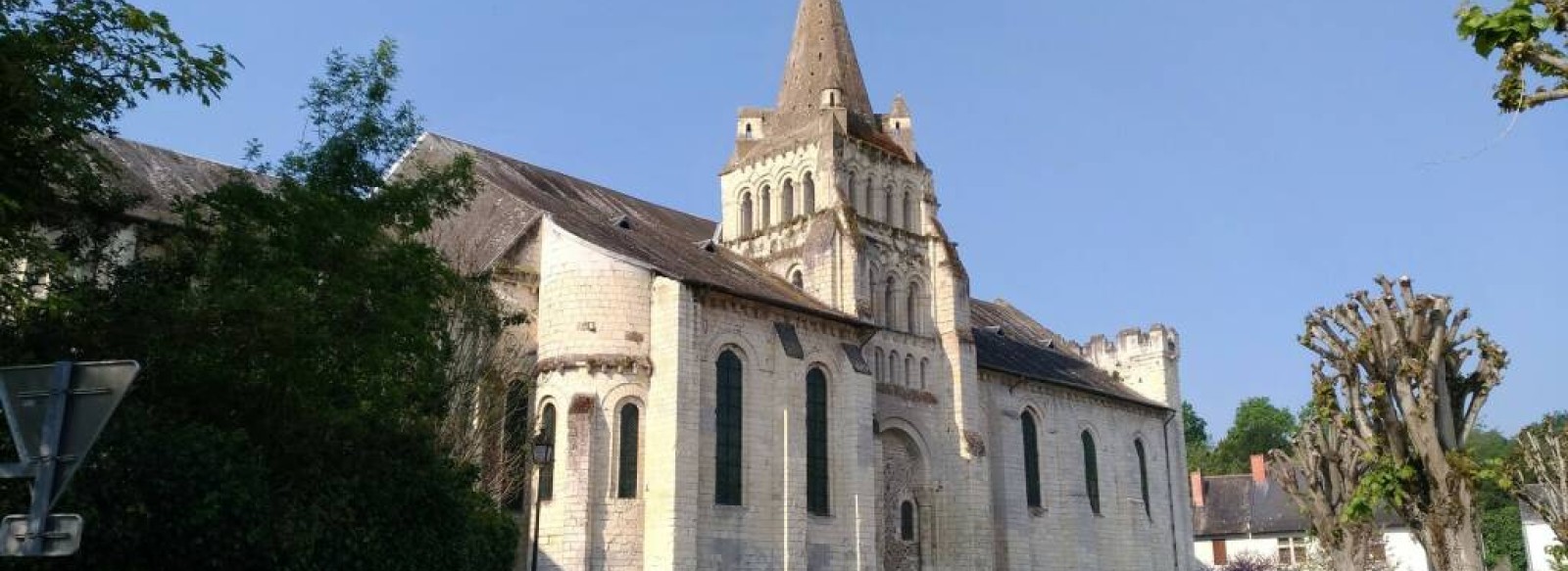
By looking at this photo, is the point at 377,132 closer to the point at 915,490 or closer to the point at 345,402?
the point at 345,402

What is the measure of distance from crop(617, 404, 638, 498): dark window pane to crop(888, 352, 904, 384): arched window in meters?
9.85

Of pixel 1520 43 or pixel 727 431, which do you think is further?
pixel 727 431

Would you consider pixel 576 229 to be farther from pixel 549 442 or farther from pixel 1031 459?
pixel 1031 459

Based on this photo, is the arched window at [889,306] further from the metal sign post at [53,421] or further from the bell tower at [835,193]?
the metal sign post at [53,421]

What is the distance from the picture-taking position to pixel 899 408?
36750 millimetres

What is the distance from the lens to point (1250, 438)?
95.9 m

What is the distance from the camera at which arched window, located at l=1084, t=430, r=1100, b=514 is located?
148ft

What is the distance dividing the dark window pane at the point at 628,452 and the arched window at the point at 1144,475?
2486cm

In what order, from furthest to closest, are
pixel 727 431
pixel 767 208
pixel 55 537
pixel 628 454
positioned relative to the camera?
pixel 767 208 → pixel 727 431 → pixel 628 454 → pixel 55 537

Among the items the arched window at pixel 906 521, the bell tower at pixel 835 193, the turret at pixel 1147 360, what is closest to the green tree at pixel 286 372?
the bell tower at pixel 835 193

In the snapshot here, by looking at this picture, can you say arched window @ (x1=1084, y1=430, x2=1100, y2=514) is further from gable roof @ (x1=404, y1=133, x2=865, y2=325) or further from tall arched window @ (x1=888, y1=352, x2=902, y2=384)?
gable roof @ (x1=404, y1=133, x2=865, y2=325)

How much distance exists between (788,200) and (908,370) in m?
6.37

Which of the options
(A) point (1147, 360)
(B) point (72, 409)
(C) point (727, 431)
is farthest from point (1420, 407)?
(A) point (1147, 360)

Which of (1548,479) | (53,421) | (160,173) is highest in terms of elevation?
(160,173)
